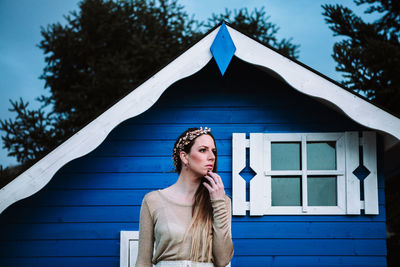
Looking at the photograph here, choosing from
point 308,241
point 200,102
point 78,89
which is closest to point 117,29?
point 78,89

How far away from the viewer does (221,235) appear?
9.95 ft

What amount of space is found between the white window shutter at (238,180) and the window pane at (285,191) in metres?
0.41

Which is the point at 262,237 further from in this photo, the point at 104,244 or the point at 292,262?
the point at 104,244

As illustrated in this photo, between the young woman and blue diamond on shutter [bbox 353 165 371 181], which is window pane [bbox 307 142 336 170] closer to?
blue diamond on shutter [bbox 353 165 371 181]

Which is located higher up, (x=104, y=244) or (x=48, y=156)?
(x=48, y=156)

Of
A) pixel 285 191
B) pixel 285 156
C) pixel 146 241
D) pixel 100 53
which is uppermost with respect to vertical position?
pixel 100 53

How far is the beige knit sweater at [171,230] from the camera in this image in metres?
3.06

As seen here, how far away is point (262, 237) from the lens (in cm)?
569

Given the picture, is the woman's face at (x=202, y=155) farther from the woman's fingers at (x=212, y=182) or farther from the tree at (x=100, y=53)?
the tree at (x=100, y=53)

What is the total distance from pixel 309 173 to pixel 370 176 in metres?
0.74

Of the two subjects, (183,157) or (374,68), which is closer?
(183,157)

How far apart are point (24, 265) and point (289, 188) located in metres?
3.50

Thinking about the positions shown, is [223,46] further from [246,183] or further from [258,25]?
[258,25]

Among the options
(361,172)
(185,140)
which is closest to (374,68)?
(361,172)
